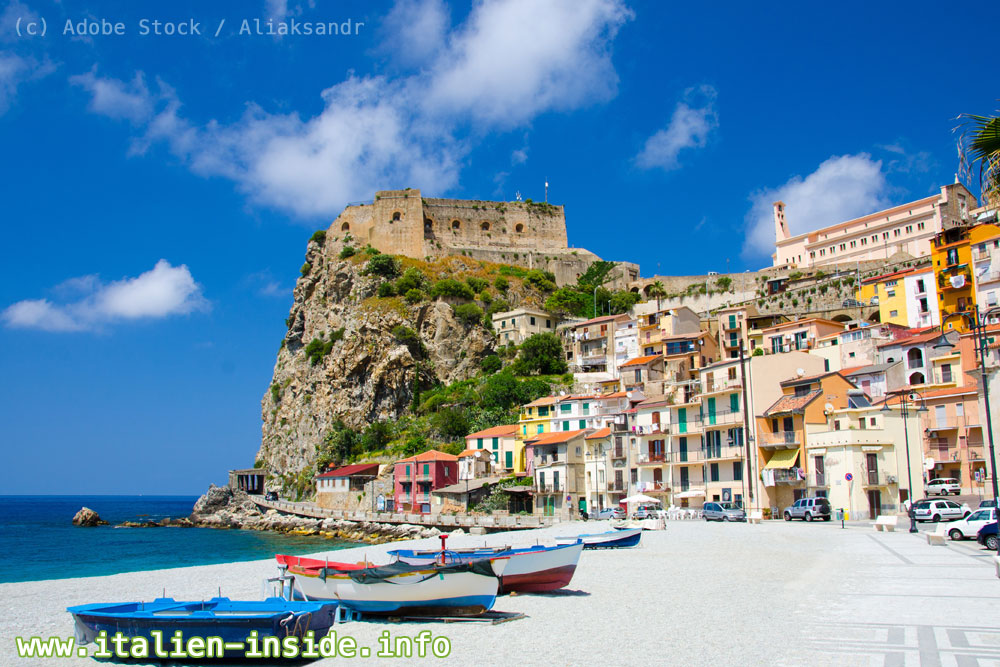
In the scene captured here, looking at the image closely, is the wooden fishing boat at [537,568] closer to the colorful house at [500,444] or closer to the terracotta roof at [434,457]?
the colorful house at [500,444]

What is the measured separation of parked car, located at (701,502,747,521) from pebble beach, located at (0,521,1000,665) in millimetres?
11053

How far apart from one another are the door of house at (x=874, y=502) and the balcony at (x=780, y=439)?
3.93m

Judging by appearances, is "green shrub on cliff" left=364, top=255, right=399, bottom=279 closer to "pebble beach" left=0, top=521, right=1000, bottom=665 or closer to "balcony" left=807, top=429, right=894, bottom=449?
"balcony" left=807, top=429, right=894, bottom=449

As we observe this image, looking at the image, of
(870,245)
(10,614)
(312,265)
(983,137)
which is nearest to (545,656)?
(983,137)

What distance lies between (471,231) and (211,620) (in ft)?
274

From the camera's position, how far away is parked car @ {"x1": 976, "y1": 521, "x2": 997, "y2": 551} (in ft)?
67.9

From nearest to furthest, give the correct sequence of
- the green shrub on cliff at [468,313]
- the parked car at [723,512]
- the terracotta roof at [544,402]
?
the parked car at [723,512], the terracotta roof at [544,402], the green shrub on cliff at [468,313]

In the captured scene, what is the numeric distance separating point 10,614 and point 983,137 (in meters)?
19.5

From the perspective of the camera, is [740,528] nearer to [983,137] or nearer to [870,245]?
[983,137]

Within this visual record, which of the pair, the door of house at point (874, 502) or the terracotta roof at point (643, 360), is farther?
the terracotta roof at point (643, 360)

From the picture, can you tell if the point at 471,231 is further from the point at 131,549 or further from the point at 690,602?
the point at 690,602

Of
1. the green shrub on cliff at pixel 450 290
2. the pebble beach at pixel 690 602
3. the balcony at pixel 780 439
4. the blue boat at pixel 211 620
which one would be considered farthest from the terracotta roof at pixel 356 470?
the blue boat at pixel 211 620

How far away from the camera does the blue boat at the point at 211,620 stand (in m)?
10.8

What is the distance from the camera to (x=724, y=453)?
41.3 m
